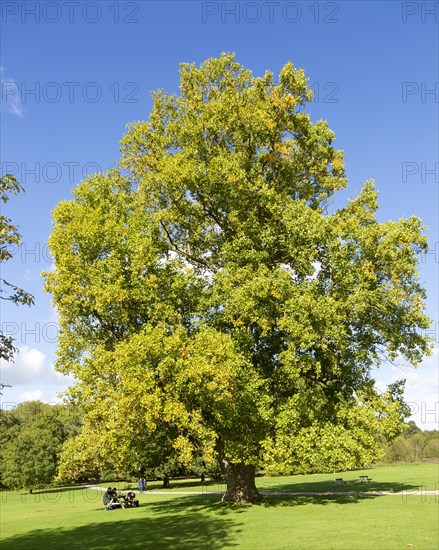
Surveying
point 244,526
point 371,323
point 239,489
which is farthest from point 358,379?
point 244,526

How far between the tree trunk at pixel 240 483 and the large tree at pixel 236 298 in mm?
80

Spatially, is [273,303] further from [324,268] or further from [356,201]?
[356,201]

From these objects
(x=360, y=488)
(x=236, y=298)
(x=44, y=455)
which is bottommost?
(x=360, y=488)

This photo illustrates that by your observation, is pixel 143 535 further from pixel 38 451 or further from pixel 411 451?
pixel 411 451

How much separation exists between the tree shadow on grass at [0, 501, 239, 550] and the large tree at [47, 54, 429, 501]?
9.23ft

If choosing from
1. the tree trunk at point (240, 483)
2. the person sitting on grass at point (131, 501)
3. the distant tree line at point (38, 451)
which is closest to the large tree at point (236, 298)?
the tree trunk at point (240, 483)

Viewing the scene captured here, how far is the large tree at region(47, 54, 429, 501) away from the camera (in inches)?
913

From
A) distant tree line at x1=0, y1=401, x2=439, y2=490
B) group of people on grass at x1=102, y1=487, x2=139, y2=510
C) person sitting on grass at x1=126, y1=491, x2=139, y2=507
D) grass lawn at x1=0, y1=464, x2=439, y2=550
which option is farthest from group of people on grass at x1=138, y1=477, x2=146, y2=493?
grass lawn at x1=0, y1=464, x2=439, y2=550

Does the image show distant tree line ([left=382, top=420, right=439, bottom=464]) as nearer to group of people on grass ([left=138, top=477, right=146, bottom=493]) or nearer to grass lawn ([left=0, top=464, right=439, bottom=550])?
group of people on grass ([left=138, top=477, right=146, bottom=493])

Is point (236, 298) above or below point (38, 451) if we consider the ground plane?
above

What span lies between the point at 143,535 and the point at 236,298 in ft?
35.8

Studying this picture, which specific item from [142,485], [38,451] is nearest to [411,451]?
[142,485]

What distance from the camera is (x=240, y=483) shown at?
27766mm

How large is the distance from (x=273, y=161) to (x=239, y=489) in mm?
18637
